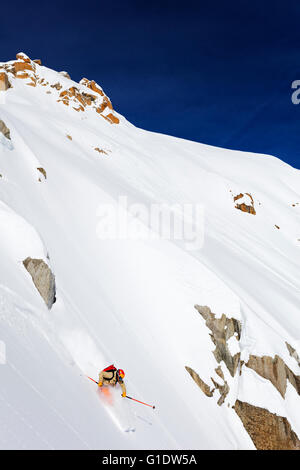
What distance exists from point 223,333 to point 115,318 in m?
5.71

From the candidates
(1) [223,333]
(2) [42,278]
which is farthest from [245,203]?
(2) [42,278]

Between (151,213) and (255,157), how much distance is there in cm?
5773

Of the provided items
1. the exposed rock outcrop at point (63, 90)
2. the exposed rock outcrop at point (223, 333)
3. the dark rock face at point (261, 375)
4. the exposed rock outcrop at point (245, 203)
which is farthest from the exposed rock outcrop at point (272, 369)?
the exposed rock outcrop at point (63, 90)

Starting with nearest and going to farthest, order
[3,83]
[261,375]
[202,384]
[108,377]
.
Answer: [108,377] < [202,384] < [261,375] < [3,83]

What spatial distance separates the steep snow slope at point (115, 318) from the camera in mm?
7052

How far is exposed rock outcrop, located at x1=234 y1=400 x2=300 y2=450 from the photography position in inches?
542

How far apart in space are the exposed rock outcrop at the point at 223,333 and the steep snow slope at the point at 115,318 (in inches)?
16.6

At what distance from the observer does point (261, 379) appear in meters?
15.2

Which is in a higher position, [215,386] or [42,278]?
[42,278]

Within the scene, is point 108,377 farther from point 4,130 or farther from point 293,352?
point 4,130

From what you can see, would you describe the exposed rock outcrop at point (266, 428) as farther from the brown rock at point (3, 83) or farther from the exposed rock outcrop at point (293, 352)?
the brown rock at point (3, 83)

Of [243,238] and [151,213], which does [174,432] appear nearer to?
[151,213]

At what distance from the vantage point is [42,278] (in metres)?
10.9

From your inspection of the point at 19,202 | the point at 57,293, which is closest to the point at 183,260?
the point at 57,293
